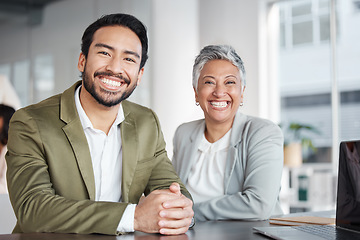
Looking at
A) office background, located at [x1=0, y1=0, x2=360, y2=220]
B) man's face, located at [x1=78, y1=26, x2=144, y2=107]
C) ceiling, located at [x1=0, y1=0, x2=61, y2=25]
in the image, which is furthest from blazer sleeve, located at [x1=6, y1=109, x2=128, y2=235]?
office background, located at [x1=0, y1=0, x2=360, y2=220]

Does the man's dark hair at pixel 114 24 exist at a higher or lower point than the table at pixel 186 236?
higher

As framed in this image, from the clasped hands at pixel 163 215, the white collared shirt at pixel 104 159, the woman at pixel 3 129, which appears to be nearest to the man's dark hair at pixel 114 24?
the white collared shirt at pixel 104 159

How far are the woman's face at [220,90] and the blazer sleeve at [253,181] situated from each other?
0.43 ft

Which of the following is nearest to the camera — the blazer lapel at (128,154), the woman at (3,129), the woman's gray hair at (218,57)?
the blazer lapel at (128,154)

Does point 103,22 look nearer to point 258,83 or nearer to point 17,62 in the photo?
point 17,62

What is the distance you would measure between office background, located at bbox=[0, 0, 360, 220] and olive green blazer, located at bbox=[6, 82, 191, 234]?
3.16 metres

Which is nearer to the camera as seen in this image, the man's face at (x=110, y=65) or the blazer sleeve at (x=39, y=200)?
the blazer sleeve at (x=39, y=200)

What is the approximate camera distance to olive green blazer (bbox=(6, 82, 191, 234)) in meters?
1.40

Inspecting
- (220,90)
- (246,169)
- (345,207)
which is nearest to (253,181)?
(246,169)

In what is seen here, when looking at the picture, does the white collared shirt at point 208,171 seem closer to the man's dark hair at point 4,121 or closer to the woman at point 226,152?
the woman at point 226,152

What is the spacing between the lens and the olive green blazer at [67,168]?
1.40 metres

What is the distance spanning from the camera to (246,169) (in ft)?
6.65

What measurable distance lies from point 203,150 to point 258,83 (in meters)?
3.59

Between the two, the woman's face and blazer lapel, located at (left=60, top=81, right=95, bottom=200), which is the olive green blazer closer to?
blazer lapel, located at (left=60, top=81, right=95, bottom=200)
